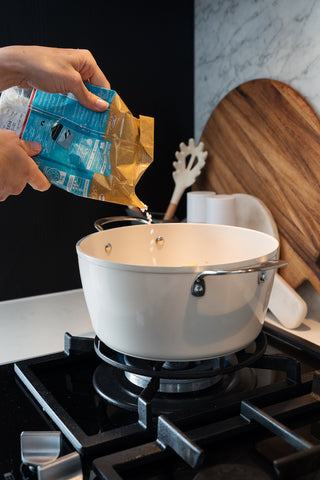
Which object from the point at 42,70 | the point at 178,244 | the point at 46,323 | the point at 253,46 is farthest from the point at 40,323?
the point at 253,46

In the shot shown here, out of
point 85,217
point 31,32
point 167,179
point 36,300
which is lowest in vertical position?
point 36,300

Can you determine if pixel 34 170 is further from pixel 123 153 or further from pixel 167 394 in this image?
pixel 167 394

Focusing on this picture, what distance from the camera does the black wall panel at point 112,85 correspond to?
1286mm

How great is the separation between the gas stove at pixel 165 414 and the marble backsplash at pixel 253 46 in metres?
0.60

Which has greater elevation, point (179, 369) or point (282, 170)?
point (282, 170)

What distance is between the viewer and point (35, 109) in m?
0.77

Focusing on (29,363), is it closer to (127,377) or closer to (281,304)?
(127,377)

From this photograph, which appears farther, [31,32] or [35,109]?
[31,32]

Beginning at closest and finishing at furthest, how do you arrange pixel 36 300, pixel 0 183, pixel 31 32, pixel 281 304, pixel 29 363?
pixel 0 183
pixel 29 363
pixel 281 304
pixel 31 32
pixel 36 300

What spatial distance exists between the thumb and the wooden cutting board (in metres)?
0.50

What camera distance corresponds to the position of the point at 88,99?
759 mm

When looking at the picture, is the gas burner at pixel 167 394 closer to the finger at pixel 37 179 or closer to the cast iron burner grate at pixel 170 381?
the cast iron burner grate at pixel 170 381

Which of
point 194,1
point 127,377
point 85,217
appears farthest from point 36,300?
point 194,1

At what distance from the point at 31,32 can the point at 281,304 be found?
34.4 inches
